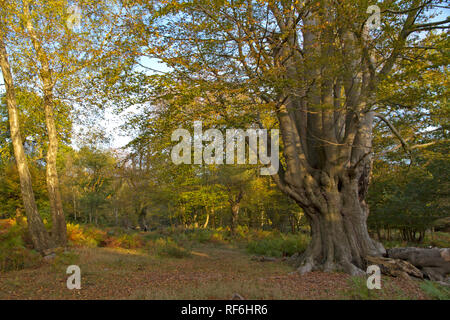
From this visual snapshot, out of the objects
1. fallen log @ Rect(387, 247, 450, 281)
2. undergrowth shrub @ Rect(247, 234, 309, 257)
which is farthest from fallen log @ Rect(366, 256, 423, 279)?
undergrowth shrub @ Rect(247, 234, 309, 257)

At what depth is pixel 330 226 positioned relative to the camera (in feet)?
28.4

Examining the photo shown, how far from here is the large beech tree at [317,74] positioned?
6.94 metres

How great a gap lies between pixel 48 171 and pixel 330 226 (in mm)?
9917

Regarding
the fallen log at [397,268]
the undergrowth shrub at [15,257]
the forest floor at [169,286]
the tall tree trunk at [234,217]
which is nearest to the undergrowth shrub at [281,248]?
the fallen log at [397,268]

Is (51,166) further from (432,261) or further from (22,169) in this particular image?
(432,261)

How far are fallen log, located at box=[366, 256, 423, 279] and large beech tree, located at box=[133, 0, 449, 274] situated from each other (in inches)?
23.5

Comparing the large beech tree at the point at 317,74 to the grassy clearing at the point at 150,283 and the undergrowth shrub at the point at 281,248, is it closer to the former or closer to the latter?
the grassy clearing at the point at 150,283

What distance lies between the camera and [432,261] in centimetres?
758

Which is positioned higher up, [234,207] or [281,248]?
[234,207]

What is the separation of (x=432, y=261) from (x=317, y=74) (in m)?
5.94

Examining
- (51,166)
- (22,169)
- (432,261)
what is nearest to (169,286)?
(22,169)

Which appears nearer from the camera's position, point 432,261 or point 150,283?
point 150,283
